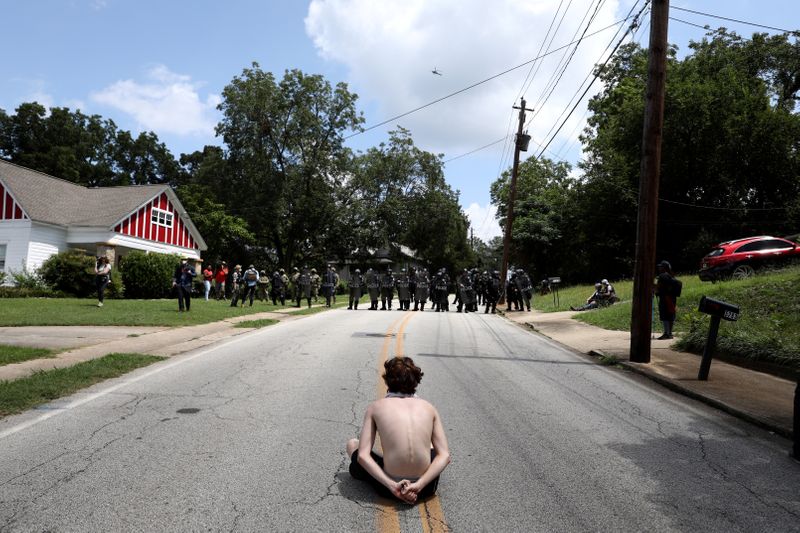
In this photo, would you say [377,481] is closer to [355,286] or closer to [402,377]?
[402,377]

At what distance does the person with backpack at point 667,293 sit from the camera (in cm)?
1345

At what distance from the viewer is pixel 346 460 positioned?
4.98 m

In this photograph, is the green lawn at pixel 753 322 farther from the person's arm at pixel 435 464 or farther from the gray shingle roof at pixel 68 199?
the gray shingle roof at pixel 68 199

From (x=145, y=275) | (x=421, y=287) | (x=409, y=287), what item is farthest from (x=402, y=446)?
(x=145, y=275)

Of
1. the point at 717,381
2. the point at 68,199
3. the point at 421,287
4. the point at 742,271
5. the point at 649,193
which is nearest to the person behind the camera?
the point at 717,381

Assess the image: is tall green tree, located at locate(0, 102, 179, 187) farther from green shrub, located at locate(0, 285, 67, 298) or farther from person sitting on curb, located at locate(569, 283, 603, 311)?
person sitting on curb, located at locate(569, 283, 603, 311)

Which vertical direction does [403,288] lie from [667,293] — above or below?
below

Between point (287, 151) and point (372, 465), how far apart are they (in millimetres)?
49994

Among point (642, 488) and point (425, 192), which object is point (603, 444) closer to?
point (642, 488)

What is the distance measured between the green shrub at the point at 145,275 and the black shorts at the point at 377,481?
1055 inches

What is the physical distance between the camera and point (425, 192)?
2702 inches

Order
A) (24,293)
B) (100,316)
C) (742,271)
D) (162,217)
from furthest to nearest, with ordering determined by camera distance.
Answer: (162,217), (24,293), (742,271), (100,316)

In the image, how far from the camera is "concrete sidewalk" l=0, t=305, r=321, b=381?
946 cm

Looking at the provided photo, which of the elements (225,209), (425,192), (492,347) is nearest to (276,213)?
(225,209)
